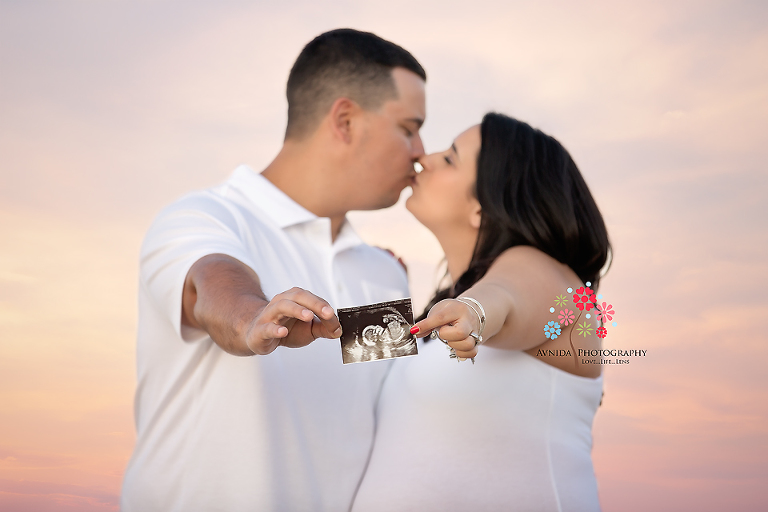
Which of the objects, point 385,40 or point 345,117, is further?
point 385,40

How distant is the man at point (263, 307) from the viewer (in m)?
2.83

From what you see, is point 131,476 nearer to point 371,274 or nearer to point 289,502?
point 289,502

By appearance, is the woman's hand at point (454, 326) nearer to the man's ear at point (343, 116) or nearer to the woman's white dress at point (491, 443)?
the woman's white dress at point (491, 443)

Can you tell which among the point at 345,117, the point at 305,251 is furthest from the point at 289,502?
the point at 345,117

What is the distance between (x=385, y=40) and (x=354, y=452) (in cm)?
284

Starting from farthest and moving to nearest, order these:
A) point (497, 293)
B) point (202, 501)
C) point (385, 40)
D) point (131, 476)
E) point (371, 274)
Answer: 1. point (385, 40)
2. point (371, 274)
3. point (131, 476)
4. point (202, 501)
5. point (497, 293)

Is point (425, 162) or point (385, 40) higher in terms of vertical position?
point (385, 40)

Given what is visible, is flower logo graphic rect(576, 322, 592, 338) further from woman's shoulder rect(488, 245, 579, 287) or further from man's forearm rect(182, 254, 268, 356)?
man's forearm rect(182, 254, 268, 356)

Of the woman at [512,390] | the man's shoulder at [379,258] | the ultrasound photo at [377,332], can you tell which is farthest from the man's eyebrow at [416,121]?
the ultrasound photo at [377,332]

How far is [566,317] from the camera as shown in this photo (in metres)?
2.88

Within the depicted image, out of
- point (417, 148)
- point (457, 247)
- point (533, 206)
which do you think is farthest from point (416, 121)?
point (533, 206)

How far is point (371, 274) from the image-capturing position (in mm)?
4176

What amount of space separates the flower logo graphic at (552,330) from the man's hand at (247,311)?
1.18 metres

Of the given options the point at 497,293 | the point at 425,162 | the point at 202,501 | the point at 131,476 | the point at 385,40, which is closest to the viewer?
the point at 497,293
